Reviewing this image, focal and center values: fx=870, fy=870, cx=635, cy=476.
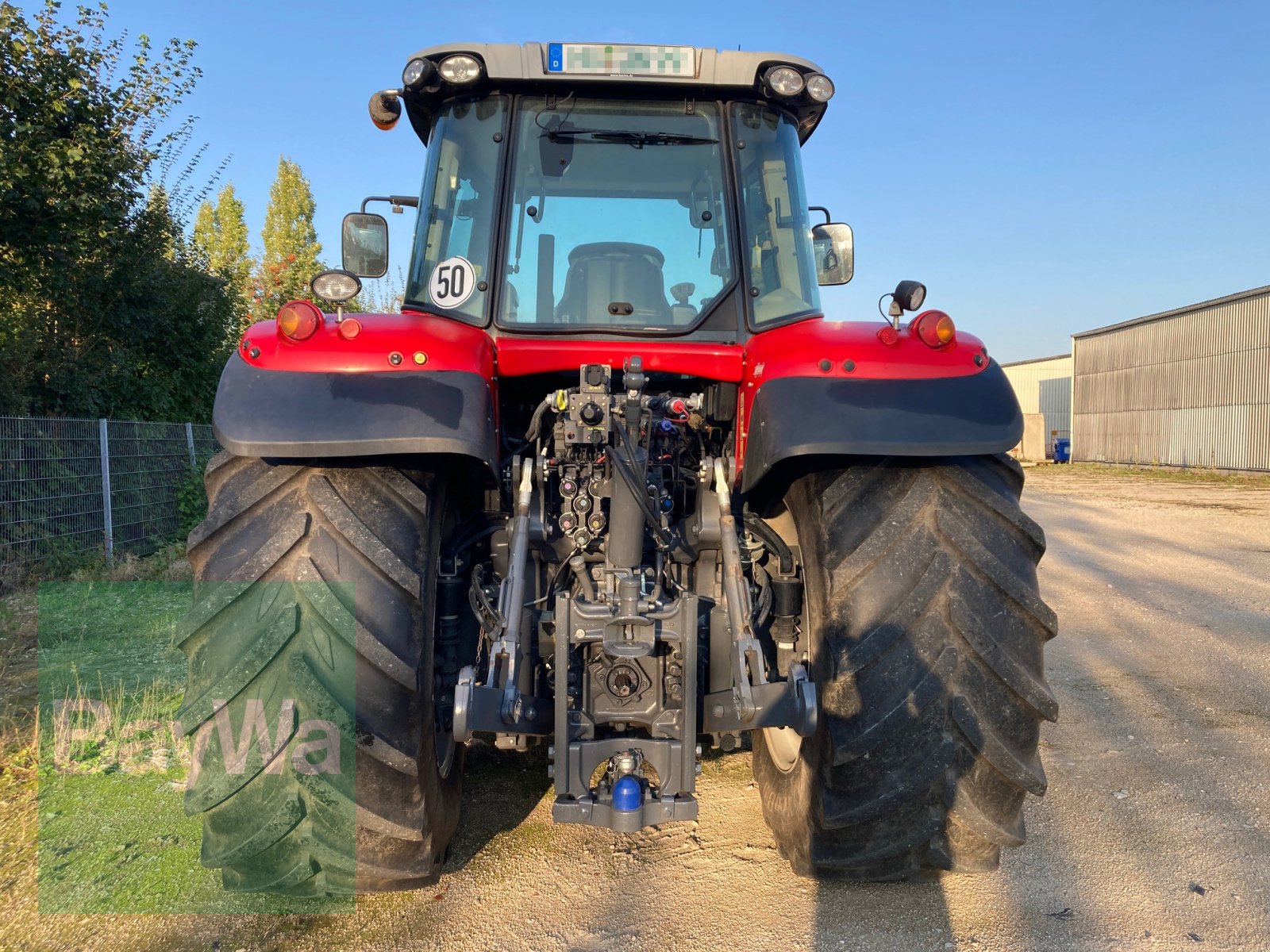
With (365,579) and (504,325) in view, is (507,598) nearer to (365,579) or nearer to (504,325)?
(365,579)

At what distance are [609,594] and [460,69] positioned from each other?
1.84 meters

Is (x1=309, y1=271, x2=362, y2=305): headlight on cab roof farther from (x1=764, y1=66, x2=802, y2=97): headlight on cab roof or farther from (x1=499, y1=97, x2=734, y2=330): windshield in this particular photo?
(x1=764, y1=66, x2=802, y2=97): headlight on cab roof

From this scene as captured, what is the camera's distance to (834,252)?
3.62 metres

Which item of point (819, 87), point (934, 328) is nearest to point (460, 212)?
point (819, 87)

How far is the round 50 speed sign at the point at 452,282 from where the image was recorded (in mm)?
2887

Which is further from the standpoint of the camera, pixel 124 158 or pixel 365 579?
pixel 124 158

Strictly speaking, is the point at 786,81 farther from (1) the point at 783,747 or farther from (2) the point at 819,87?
(1) the point at 783,747

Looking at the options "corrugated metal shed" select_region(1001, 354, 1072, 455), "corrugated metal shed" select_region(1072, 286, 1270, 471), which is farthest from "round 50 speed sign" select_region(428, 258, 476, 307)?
"corrugated metal shed" select_region(1001, 354, 1072, 455)

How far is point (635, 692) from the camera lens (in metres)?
2.33

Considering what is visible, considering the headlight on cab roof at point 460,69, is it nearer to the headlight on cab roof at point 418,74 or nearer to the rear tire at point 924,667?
the headlight on cab roof at point 418,74

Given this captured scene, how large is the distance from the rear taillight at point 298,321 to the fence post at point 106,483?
753 centimetres

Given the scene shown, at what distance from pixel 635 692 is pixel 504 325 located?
129cm

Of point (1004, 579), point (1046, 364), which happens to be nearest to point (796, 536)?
point (1004, 579)

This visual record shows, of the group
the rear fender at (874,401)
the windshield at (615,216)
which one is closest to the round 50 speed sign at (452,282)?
the windshield at (615,216)
